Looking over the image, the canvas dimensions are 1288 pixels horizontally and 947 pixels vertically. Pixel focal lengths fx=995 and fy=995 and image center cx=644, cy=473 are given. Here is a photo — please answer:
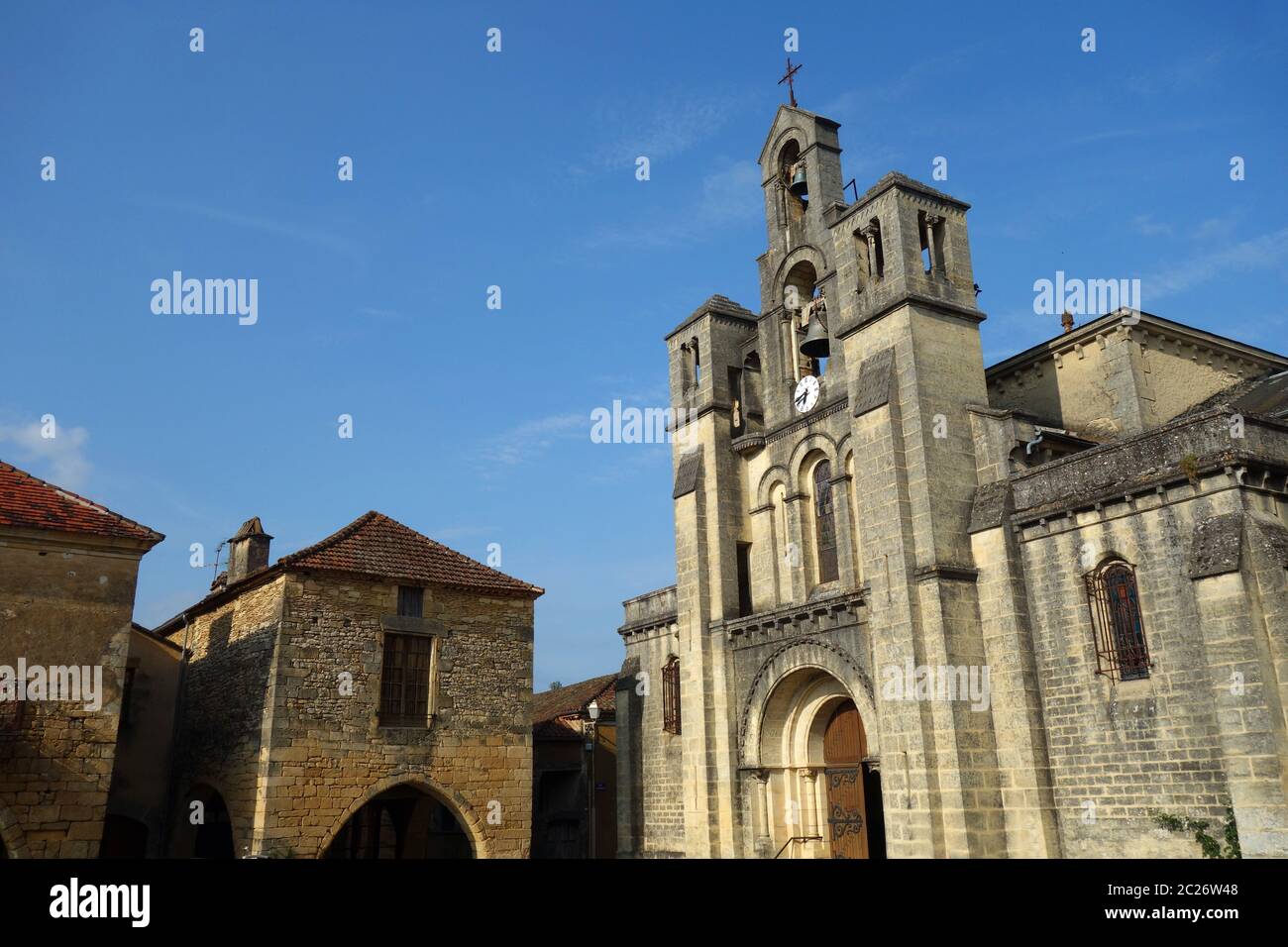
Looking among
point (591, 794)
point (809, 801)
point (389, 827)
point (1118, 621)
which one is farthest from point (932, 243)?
point (591, 794)

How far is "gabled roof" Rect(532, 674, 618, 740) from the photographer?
111ft

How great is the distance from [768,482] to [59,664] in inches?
552

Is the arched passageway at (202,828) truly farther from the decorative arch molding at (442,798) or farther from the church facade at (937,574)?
the church facade at (937,574)

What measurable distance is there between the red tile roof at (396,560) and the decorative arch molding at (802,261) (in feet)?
29.3

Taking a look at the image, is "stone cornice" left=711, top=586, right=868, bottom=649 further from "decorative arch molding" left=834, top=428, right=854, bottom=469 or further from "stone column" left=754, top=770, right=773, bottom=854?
"stone column" left=754, top=770, right=773, bottom=854

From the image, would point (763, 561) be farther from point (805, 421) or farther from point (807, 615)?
point (805, 421)

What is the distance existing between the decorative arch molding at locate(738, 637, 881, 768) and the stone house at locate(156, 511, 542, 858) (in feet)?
15.5

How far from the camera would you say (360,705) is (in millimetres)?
19641

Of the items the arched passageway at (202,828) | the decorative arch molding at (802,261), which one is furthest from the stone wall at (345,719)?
the decorative arch molding at (802,261)

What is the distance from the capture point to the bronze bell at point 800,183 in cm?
2283
